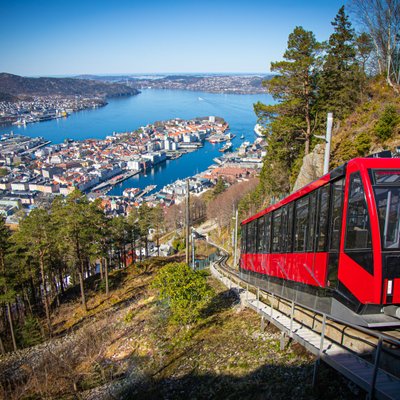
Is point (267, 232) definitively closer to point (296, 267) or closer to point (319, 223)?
point (296, 267)

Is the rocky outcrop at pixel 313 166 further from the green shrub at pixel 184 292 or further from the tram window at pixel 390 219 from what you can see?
the tram window at pixel 390 219

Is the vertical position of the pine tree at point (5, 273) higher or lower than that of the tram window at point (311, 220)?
lower

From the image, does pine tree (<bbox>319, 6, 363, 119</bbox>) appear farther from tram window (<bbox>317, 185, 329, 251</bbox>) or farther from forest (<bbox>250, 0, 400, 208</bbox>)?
tram window (<bbox>317, 185, 329, 251</bbox>)

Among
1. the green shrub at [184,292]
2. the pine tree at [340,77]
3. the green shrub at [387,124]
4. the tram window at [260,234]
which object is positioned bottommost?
the green shrub at [184,292]

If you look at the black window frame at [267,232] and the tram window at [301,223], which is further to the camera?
the black window frame at [267,232]

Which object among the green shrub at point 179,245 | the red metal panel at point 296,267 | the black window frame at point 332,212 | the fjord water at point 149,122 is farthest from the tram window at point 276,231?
the fjord water at point 149,122

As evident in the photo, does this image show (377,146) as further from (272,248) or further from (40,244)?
(40,244)

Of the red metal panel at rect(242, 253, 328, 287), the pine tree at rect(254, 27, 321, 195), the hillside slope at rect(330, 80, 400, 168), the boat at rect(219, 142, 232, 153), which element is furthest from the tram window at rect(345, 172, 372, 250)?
the boat at rect(219, 142, 232, 153)
